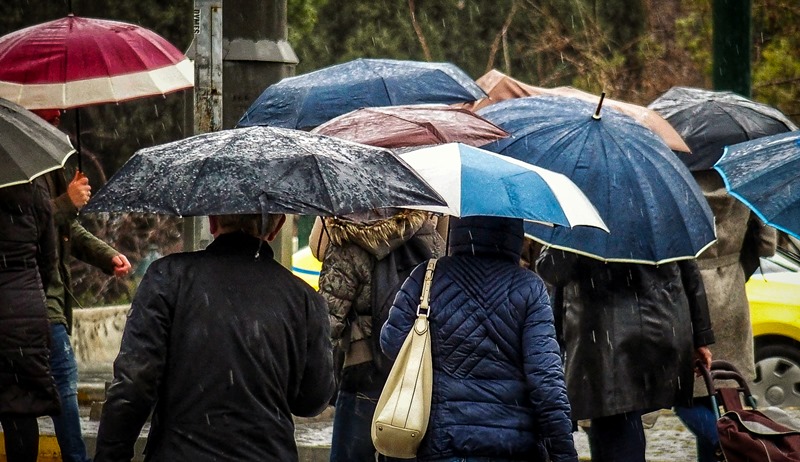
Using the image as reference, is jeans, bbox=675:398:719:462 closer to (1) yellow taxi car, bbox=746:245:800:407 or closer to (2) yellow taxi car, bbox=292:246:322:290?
(1) yellow taxi car, bbox=746:245:800:407

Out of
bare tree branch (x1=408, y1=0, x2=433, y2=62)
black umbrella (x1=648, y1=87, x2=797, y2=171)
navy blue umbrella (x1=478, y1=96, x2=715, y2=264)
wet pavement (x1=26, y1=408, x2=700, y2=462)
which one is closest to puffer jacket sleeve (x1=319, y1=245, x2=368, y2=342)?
navy blue umbrella (x1=478, y1=96, x2=715, y2=264)

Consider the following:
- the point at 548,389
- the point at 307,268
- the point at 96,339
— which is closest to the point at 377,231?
the point at 548,389

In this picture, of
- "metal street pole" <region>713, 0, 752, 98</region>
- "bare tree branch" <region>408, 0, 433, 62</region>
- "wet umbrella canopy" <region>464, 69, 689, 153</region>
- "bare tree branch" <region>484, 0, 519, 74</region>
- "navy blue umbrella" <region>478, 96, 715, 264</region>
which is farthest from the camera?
"bare tree branch" <region>484, 0, 519, 74</region>

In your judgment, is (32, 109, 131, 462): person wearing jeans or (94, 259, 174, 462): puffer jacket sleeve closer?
(94, 259, 174, 462): puffer jacket sleeve

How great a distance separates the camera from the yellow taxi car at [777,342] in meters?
10.8

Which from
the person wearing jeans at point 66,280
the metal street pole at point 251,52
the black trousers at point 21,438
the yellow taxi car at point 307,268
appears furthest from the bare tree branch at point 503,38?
the black trousers at point 21,438

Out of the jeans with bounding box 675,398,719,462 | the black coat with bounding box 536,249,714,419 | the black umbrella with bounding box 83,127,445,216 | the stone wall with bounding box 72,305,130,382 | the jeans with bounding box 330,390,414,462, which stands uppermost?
the black umbrella with bounding box 83,127,445,216

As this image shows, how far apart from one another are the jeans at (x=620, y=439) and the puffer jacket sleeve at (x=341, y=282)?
134 cm

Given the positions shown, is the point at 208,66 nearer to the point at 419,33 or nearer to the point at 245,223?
the point at 245,223

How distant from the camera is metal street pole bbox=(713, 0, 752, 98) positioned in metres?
9.41

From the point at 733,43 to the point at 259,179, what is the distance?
5.90 meters

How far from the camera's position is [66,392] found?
22.9 feet

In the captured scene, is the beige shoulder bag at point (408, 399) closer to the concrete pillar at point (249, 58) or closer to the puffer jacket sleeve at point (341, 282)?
the puffer jacket sleeve at point (341, 282)

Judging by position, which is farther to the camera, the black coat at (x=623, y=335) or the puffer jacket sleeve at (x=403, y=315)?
the black coat at (x=623, y=335)
